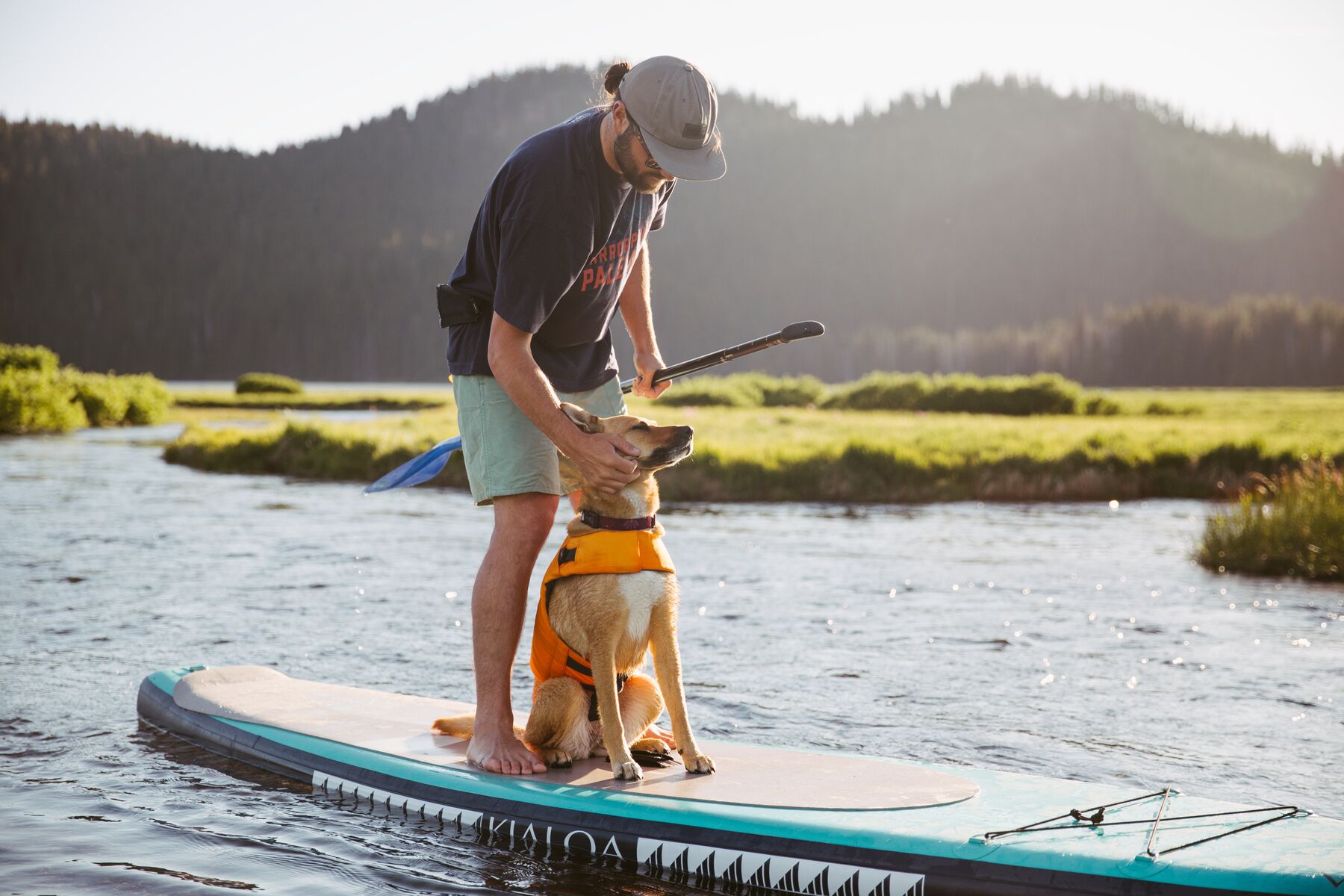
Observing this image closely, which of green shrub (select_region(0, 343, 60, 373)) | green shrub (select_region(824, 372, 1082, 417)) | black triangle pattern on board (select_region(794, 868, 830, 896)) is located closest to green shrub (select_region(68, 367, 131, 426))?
green shrub (select_region(0, 343, 60, 373))

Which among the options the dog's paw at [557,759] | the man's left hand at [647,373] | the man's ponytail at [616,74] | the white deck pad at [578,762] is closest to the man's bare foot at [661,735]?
the white deck pad at [578,762]

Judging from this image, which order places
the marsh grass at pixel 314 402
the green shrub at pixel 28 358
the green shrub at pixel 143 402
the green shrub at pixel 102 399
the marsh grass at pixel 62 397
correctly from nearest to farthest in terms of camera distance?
the marsh grass at pixel 62 397
the green shrub at pixel 102 399
the green shrub at pixel 28 358
the green shrub at pixel 143 402
the marsh grass at pixel 314 402

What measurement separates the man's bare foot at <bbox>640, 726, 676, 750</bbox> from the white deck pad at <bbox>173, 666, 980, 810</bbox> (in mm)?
191

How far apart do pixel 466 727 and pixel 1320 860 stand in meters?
3.56

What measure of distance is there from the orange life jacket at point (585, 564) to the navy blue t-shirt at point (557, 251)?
32.1 inches

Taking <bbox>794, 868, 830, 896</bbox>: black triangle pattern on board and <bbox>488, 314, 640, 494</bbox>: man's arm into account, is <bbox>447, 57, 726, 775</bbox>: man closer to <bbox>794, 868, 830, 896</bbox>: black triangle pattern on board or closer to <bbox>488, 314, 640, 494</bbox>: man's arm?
<bbox>488, 314, 640, 494</bbox>: man's arm

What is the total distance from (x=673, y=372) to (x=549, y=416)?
1038 millimetres

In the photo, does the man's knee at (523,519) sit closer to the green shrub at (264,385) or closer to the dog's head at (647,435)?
the dog's head at (647,435)

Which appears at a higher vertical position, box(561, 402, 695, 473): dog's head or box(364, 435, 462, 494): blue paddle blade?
box(561, 402, 695, 473): dog's head

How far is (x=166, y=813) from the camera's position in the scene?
499 cm

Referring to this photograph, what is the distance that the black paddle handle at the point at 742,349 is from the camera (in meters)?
4.70

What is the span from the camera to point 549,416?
14.3 feet

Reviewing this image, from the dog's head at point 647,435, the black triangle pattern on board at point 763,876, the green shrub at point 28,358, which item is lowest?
the black triangle pattern on board at point 763,876

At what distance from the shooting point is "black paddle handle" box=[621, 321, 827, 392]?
4.70m
